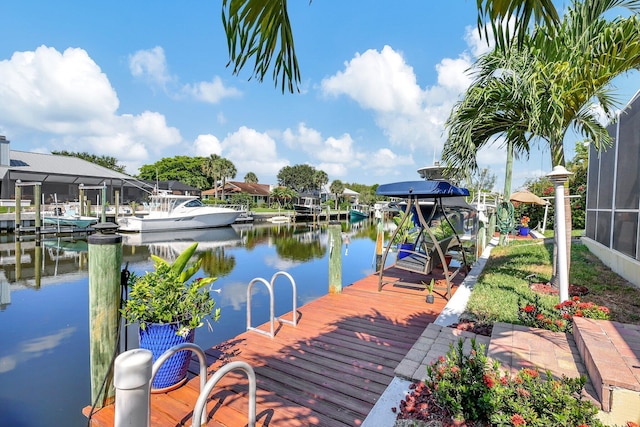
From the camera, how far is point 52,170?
109ft

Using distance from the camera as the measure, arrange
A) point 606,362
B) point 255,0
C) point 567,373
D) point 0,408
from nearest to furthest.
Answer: point 255,0, point 606,362, point 567,373, point 0,408

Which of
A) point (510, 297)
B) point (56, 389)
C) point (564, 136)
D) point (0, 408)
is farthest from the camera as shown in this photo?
point (564, 136)

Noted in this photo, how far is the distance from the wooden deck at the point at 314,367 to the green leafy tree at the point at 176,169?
56.4 metres

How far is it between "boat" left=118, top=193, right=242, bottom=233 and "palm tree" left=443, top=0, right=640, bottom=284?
2368 cm

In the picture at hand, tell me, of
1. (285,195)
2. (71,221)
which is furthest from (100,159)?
(71,221)

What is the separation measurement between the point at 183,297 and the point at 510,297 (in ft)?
15.1

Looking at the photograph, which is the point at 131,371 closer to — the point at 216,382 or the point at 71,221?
the point at 216,382

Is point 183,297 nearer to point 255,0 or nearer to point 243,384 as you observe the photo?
point 243,384

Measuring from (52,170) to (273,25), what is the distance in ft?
135

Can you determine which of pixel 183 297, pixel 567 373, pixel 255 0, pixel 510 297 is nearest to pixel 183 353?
pixel 183 297

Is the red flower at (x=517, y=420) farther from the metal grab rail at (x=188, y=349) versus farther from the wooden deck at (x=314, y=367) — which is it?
the metal grab rail at (x=188, y=349)

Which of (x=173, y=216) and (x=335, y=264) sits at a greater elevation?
(x=173, y=216)

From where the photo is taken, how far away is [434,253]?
253 inches

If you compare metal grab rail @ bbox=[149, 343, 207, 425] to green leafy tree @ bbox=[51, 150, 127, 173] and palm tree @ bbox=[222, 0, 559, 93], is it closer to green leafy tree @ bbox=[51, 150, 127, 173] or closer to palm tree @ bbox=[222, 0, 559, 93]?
palm tree @ bbox=[222, 0, 559, 93]
